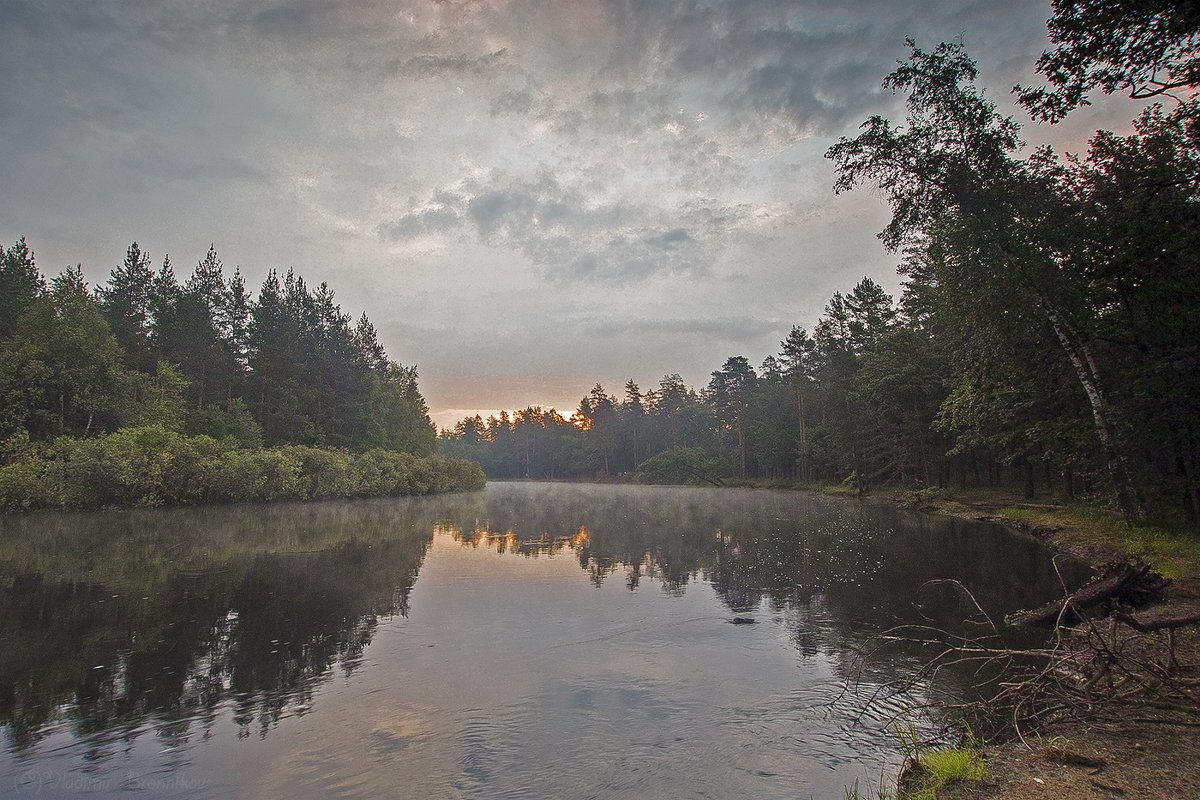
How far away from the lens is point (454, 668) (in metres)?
8.88

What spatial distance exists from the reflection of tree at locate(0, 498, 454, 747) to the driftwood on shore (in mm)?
11483

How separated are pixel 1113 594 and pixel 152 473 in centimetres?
4225

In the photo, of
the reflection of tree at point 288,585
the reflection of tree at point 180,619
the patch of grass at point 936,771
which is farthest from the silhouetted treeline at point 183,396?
the patch of grass at point 936,771

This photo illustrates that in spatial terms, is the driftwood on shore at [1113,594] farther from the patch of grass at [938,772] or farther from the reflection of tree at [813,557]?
the patch of grass at [938,772]

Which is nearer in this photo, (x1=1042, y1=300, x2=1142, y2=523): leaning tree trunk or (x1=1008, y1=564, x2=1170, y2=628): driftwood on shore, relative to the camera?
(x1=1008, y1=564, x2=1170, y2=628): driftwood on shore

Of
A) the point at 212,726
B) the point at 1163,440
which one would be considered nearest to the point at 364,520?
the point at 212,726

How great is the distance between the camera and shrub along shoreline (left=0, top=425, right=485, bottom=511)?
31.4m

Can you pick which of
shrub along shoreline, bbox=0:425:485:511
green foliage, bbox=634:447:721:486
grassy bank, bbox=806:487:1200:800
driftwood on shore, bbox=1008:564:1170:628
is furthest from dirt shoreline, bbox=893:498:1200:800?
green foliage, bbox=634:447:721:486

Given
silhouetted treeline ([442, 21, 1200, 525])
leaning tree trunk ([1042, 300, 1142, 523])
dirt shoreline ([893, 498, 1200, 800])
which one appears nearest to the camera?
dirt shoreline ([893, 498, 1200, 800])

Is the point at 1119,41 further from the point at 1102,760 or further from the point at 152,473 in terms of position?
the point at 152,473

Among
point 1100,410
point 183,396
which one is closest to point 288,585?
point 1100,410

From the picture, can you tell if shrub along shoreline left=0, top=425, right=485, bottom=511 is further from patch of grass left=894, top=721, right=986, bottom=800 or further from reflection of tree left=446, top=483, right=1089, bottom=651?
patch of grass left=894, top=721, right=986, bottom=800

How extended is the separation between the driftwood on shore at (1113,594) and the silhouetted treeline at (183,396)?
41.1 meters

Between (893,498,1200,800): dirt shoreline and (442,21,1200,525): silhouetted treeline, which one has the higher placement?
(442,21,1200,525): silhouetted treeline
